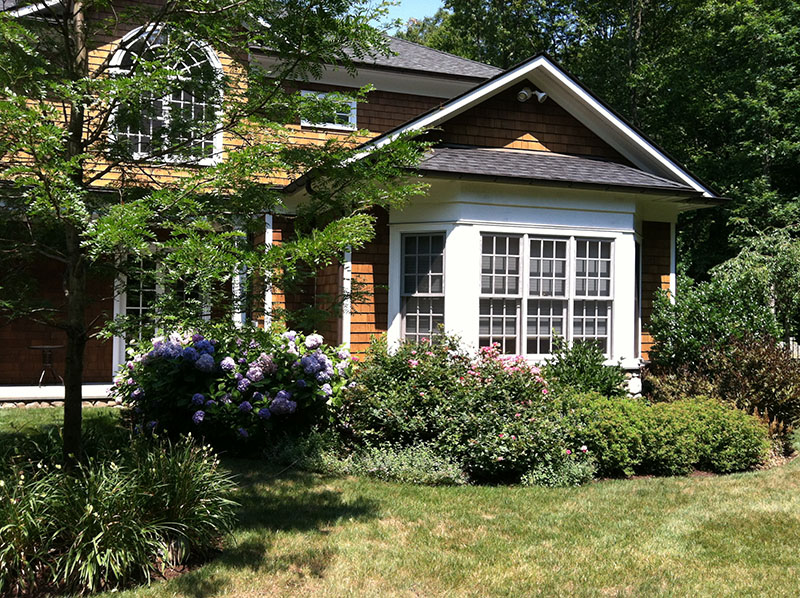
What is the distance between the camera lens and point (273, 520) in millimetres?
5785

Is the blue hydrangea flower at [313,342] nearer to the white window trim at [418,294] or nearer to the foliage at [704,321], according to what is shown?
the white window trim at [418,294]

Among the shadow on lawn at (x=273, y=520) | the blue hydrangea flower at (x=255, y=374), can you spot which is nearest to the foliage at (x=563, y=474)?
the shadow on lawn at (x=273, y=520)

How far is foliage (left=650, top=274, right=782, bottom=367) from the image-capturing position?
10703 mm

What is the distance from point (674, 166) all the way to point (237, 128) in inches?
326

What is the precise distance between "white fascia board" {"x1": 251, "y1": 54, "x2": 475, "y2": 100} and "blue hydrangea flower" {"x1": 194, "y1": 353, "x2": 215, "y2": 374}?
780cm

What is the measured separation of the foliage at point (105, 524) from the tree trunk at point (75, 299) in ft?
1.19

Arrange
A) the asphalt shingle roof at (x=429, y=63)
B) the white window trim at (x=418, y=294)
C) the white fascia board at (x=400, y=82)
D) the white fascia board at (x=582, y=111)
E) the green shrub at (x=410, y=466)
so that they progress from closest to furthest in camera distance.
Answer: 1. the green shrub at (x=410, y=466)
2. the white window trim at (x=418, y=294)
3. the white fascia board at (x=582, y=111)
4. the white fascia board at (x=400, y=82)
5. the asphalt shingle roof at (x=429, y=63)

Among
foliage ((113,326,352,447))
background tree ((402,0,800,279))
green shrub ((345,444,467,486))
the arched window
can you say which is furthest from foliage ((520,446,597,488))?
background tree ((402,0,800,279))

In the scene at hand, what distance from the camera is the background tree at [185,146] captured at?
179 inches

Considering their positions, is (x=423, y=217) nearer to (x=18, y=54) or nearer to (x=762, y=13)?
(x=18, y=54)

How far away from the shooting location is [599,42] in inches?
1129

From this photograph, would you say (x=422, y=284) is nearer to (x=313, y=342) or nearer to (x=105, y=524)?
(x=313, y=342)

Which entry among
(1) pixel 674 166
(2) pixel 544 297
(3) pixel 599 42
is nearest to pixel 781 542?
(2) pixel 544 297

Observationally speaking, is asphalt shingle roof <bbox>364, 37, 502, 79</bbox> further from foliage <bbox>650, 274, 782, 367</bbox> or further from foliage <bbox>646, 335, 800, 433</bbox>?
foliage <bbox>646, 335, 800, 433</bbox>
